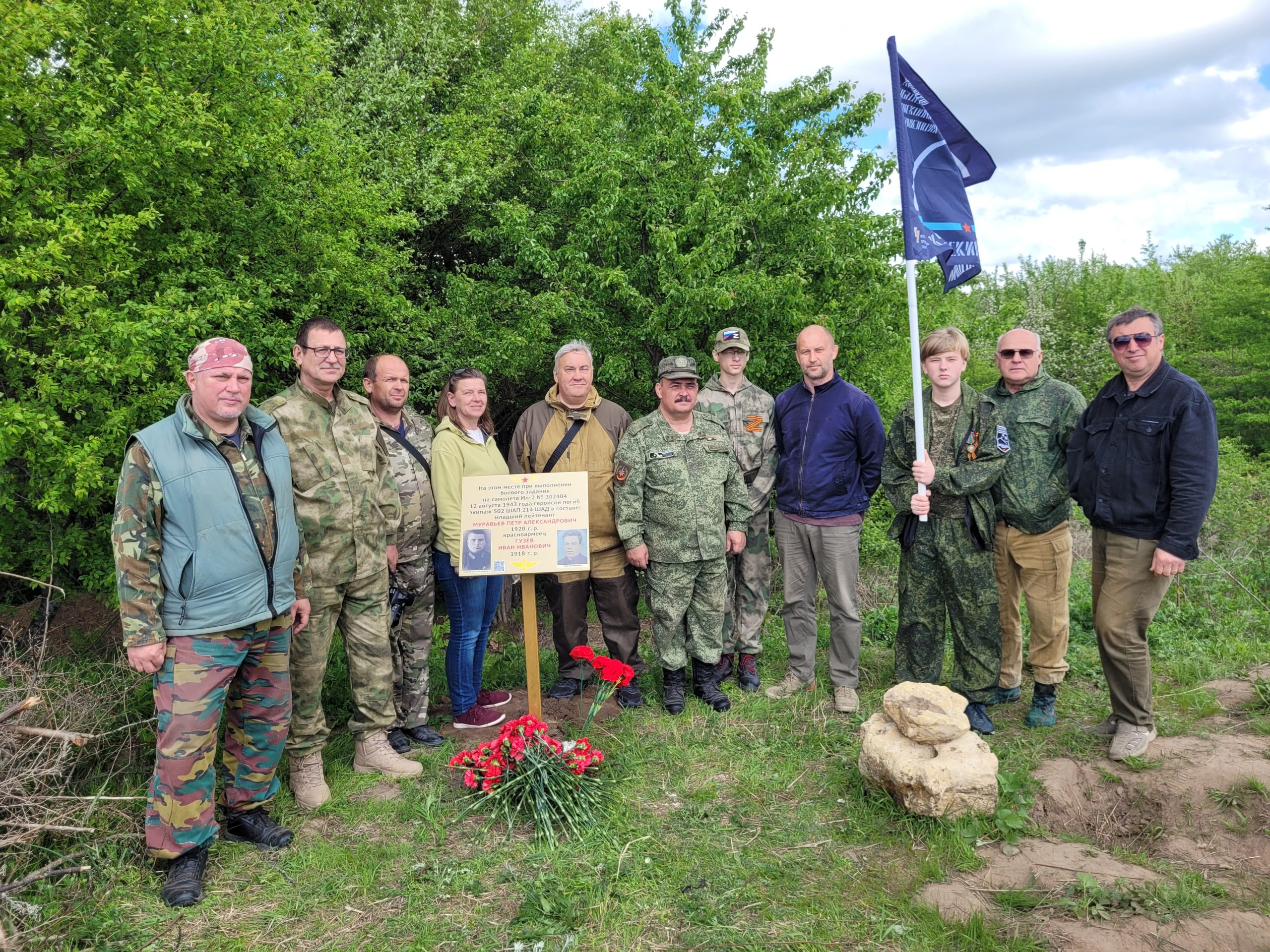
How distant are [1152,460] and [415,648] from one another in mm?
4344

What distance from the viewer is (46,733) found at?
127 inches

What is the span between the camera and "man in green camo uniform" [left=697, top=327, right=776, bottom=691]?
207 inches

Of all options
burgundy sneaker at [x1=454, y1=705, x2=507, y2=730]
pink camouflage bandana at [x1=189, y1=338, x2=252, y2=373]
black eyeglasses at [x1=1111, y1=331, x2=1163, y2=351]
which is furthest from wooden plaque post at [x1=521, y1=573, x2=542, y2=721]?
black eyeglasses at [x1=1111, y1=331, x2=1163, y2=351]

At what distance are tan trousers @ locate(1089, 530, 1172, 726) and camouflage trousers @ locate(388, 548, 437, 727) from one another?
153 inches

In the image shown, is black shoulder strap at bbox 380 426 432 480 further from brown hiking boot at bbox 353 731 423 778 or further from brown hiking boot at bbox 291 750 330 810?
brown hiking boot at bbox 291 750 330 810

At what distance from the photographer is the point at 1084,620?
22.0ft

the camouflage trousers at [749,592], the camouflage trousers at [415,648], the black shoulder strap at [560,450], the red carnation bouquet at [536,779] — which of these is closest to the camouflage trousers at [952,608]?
the camouflage trousers at [749,592]

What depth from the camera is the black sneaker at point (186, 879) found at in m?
3.16

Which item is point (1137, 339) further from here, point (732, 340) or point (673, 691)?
point (673, 691)

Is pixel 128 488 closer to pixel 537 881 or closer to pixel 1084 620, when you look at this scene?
pixel 537 881

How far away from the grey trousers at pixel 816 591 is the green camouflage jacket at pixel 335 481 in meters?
2.68

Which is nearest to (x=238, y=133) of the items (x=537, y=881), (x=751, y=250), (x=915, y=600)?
(x=751, y=250)

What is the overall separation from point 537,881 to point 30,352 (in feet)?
13.7

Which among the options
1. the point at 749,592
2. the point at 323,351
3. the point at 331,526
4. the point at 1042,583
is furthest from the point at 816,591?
the point at 323,351
